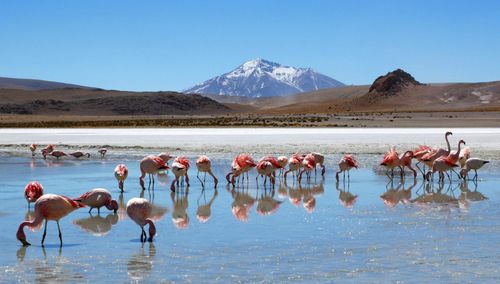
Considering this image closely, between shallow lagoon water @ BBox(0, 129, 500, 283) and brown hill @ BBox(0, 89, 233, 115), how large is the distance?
10077cm

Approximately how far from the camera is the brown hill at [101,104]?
112 m

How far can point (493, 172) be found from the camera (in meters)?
15.6

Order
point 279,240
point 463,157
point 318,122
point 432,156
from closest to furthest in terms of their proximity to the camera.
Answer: point 279,240 < point 432,156 < point 463,157 < point 318,122

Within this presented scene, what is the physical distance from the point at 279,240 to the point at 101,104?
115m

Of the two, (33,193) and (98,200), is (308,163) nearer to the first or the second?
(98,200)

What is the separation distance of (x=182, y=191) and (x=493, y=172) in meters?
6.86

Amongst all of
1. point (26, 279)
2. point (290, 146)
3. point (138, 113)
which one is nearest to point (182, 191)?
point (26, 279)

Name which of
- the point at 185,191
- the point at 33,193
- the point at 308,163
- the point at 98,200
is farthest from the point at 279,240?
the point at 308,163

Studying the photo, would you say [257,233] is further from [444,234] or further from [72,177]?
[72,177]

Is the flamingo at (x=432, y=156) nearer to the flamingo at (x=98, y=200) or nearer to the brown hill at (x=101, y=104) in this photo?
the flamingo at (x=98, y=200)

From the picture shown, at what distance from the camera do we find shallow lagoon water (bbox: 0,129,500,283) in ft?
21.0

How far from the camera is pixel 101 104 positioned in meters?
120

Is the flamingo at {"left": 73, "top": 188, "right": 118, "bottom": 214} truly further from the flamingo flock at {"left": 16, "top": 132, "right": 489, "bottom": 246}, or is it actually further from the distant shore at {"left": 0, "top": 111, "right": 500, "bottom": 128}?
the distant shore at {"left": 0, "top": 111, "right": 500, "bottom": 128}

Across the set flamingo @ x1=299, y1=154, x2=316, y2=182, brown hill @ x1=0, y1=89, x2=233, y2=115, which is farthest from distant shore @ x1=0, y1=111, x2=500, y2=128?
brown hill @ x1=0, y1=89, x2=233, y2=115
